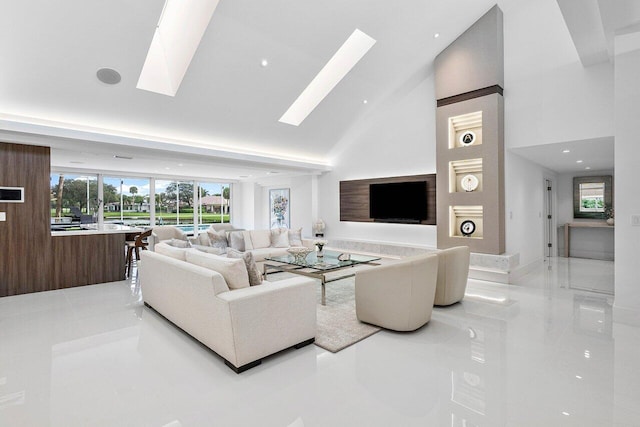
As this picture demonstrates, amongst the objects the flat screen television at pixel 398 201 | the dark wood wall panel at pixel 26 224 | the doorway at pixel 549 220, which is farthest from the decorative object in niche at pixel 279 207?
the doorway at pixel 549 220

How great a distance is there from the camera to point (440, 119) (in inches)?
250

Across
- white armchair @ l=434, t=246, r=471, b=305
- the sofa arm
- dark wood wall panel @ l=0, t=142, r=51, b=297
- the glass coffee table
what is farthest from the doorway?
dark wood wall panel @ l=0, t=142, r=51, b=297

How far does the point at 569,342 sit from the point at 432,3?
15.8 feet

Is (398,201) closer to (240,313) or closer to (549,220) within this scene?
(549,220)

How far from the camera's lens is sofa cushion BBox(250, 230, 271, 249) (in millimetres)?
6945

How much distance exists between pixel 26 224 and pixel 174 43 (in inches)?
142

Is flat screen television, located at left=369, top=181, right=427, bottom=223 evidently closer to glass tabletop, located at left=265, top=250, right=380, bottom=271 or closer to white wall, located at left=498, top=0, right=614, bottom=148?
white wall, located at left=498, top=0, right=614, bottom=148

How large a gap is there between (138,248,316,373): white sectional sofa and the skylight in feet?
9.36

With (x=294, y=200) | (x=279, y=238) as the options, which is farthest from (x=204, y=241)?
(x=294, y=200)

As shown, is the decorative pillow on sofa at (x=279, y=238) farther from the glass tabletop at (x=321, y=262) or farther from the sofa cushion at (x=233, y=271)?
the sofa cushion at (x=233, y=271)

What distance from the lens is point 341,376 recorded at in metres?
2.53

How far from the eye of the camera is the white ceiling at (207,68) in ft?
12.2

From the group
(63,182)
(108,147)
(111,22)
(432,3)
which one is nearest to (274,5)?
(111,22)

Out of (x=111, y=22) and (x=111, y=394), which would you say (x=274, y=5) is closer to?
(x=111, y=22)
